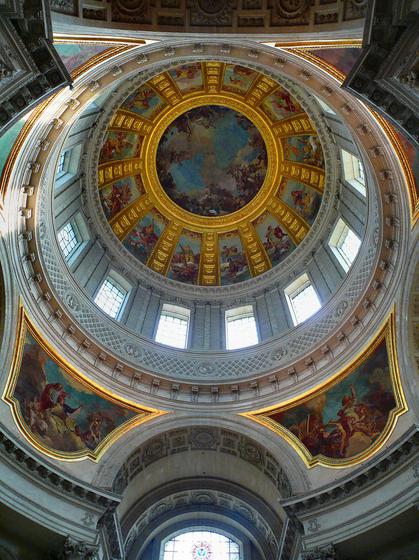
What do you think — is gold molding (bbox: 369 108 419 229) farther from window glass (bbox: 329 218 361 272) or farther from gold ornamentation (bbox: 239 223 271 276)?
gold ornamentation (bbox: 239 223 271 276)

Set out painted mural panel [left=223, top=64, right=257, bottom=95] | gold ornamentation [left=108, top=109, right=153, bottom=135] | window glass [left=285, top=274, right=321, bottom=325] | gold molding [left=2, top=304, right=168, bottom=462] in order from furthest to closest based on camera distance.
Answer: gold ornamentation [left=108, top=109, right=153, bottom=135], painted mural panel [left=223, top=64, right=257, bottom=95], window glass [left=285, top=274, right=321, bottom=325], gold molding [left=2, top=304, right=168, bottom=462]

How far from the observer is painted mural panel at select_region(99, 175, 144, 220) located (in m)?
25.6

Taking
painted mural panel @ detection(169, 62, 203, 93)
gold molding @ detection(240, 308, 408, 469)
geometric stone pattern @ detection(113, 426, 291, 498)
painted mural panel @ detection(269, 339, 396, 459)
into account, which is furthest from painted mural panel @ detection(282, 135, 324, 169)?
geometric stone pattern @ detection(113, 426, 291, 498)

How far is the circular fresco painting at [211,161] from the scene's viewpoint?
28.4 metres

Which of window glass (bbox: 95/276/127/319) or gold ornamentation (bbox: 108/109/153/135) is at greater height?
gold ornamentation (bbox: 108/109/153/135)

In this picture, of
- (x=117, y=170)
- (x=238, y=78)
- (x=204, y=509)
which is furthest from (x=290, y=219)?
(x=204, y=509)

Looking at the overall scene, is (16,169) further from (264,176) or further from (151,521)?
(264,176)

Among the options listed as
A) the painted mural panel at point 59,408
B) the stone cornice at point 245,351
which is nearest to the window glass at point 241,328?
the stone cornice at point 245,351

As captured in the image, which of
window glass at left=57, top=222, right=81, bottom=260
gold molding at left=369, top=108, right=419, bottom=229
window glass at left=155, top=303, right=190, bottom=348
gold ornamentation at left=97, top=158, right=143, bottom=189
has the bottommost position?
gold molding at left=369, top=108, right=419, bottom=229

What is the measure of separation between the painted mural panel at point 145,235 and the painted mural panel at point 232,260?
145 inches

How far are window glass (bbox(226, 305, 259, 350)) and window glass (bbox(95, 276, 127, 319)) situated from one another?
5.09 metres

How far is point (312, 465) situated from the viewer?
15.9m

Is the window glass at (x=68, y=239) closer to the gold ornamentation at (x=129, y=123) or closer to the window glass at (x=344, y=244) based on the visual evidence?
the gold ornamentation at (x=129, y=123)

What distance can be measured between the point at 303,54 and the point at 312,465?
11.9 metres
